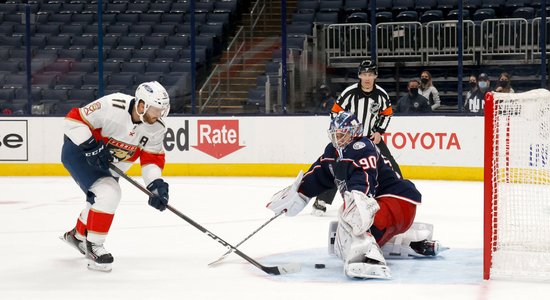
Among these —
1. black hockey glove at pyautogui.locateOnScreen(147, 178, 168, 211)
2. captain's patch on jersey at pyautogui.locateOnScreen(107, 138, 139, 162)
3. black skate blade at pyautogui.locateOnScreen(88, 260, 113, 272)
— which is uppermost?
captain's patch on jersey at pyautogui.locateOnScreen(107, 138, 139, 162)

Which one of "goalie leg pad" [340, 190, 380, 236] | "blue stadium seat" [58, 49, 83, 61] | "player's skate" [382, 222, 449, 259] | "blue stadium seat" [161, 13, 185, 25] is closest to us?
"goalie leg pad" [340, 190, 380, 236]

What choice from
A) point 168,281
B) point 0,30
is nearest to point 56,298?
point 168,281

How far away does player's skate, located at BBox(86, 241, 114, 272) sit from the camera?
194 inches

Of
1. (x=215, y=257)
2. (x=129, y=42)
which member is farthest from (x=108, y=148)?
(x=129, y=42)

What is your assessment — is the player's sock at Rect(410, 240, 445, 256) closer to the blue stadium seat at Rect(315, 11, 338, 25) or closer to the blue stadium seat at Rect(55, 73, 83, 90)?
the blue stadium seat at Rect(55, 73, 83, 90)

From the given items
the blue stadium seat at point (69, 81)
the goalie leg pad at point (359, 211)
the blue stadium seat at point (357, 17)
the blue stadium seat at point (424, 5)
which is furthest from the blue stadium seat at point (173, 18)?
the goalie leg pad at point (359, 211)

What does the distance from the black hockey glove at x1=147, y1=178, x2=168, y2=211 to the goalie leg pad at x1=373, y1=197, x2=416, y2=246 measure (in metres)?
Result: 1.06

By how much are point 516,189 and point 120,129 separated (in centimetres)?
204

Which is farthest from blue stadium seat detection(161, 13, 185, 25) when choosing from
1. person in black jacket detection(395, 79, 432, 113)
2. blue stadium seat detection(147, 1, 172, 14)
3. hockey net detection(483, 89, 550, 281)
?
hockey net detection(483, 89, 550, 281)

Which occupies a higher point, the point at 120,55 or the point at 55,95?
the point at 120,55

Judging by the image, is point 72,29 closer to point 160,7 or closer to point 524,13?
point 160,7

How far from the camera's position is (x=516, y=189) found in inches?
197

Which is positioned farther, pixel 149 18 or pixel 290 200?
pixel 149 18

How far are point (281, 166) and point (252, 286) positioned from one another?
637 cm
